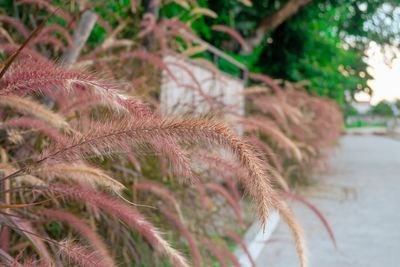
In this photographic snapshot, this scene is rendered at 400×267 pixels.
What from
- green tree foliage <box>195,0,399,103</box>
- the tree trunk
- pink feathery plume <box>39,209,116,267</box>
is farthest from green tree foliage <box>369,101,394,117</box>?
pink feathery plume <box>39,209,116,267</box>

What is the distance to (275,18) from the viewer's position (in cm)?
659

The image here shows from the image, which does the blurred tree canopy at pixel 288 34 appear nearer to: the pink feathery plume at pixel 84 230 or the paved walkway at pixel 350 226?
the paved walkway at pixel 350 226

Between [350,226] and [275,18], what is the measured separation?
15.2 feet

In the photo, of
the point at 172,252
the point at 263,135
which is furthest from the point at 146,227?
the point at 263,135

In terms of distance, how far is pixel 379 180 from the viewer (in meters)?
4.89

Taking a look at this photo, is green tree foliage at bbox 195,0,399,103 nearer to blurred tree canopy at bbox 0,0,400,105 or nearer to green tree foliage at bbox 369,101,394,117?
blurred tree canopy at bbox 0,0,400,105

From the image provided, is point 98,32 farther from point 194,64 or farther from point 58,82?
point 58,82

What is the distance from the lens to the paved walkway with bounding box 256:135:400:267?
7.09 ft

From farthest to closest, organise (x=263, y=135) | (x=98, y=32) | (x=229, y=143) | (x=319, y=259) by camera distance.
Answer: (x=263, y=135) < (x=98, y=32) < (x=319, y=259) < (x=229, y=143)

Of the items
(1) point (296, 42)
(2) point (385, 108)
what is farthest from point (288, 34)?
(2) point (385, 108)

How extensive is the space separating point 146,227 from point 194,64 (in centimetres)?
273

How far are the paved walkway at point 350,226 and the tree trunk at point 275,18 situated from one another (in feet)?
9.64

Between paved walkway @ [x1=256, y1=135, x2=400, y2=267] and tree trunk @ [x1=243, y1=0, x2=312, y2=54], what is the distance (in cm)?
294

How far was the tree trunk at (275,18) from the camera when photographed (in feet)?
21.3
